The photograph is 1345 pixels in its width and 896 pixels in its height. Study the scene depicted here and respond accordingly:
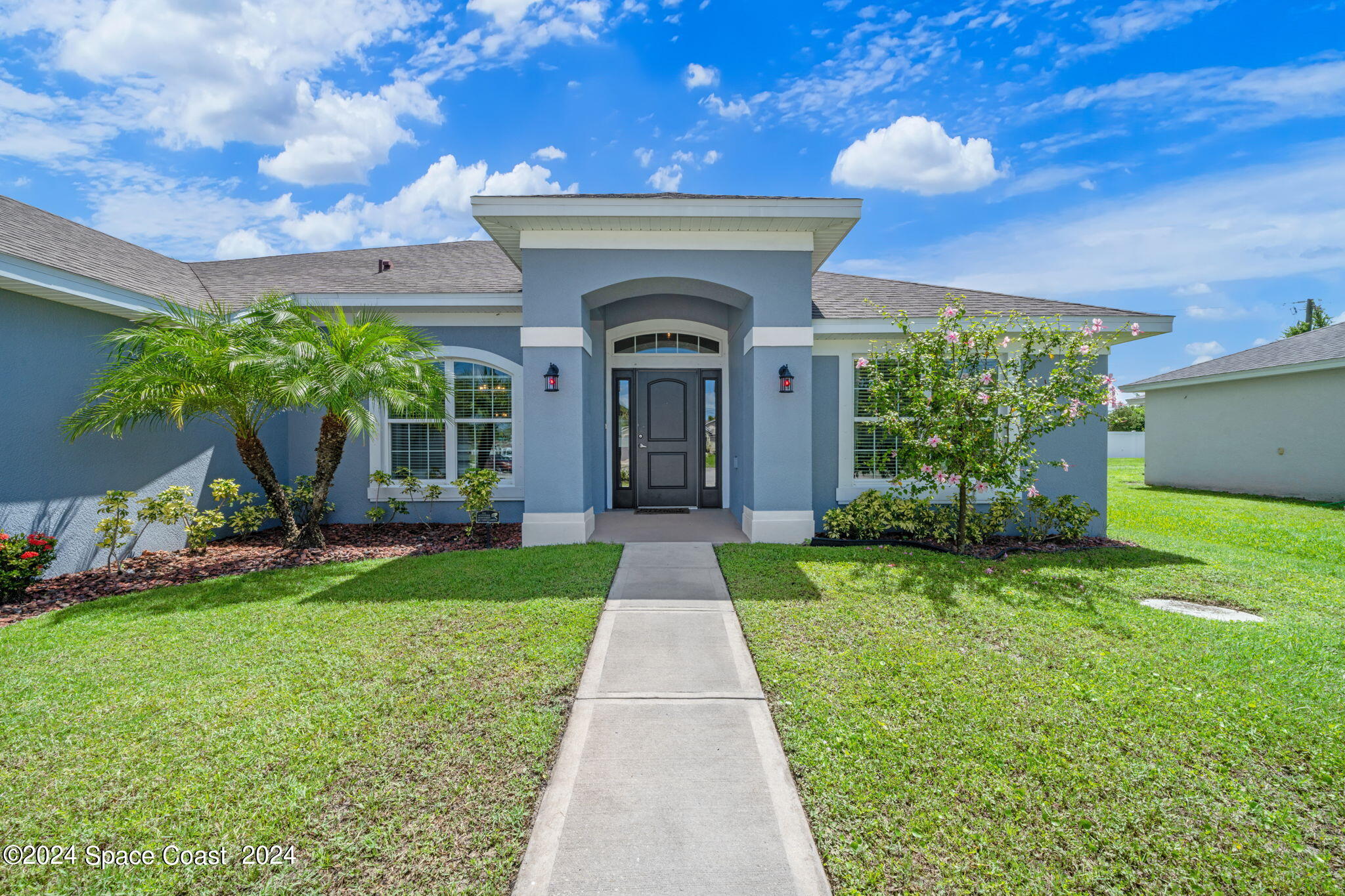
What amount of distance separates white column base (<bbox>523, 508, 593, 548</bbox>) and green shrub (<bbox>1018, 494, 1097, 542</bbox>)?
6015 millimetres

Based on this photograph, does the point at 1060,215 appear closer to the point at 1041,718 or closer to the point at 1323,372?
the point at 1323,372

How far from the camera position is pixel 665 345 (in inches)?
380

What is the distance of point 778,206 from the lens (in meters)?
6.76

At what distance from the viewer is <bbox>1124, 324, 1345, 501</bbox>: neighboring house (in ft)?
40.4

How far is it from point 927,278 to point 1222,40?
4.81 metres

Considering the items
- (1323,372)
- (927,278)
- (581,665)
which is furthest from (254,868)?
(1323,372)

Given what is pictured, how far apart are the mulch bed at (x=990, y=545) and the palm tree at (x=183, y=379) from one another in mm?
6731

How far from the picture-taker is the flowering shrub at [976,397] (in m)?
6.54

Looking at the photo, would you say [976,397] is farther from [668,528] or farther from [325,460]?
[325,460]

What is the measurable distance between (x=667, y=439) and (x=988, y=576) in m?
5.27

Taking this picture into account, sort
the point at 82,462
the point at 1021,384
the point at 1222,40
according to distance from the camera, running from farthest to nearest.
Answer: the point at 1222,40 → the point at 1021,384 → the point at 82,462

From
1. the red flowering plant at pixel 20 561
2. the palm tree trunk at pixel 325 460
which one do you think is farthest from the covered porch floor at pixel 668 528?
the red flowering plant at pixel 20 561

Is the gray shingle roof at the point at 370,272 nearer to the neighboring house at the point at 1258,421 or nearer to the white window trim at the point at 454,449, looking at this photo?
the white window trim at the point at 454,449

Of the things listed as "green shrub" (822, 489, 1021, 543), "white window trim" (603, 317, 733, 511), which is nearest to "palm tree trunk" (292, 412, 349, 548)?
"white window trim" (603, 317, 733, 511)
